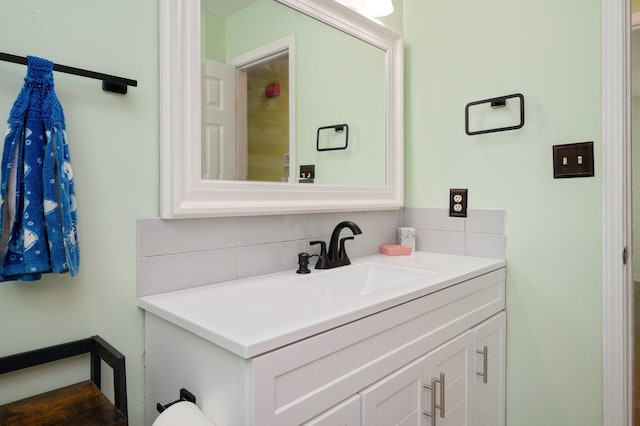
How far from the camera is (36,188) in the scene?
0.83m

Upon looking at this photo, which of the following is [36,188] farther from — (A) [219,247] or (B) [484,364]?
(B) [484,364]

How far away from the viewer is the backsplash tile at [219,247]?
1.06m

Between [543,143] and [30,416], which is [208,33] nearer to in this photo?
[30,416]

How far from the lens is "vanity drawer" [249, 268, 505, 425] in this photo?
29.1 inches

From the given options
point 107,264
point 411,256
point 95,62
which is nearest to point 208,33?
point 95,62

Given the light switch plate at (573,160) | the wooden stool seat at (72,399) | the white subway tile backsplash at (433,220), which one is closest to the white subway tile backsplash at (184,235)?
the wooden stool seat at (72,399)

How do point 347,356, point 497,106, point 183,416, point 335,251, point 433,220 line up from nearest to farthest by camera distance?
point 183,416 → point 347,356 → point 335,251 → point 497,106 → point 433,220

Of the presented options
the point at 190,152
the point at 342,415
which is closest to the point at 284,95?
the point at 190,152

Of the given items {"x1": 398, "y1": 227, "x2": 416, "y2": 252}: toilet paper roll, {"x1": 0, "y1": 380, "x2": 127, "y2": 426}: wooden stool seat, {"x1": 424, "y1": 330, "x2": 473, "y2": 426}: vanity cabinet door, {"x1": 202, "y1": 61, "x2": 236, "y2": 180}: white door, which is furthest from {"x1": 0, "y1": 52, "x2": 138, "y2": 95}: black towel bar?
{"x1": 398, "y1": 227, "x2": 416, "y2": 252}: toilet paper roll

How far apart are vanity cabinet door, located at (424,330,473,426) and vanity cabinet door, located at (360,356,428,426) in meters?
A: 0.03

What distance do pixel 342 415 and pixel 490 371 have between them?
86 centimetres

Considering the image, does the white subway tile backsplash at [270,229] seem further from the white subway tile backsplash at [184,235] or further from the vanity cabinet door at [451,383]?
the vanity cabinet door at [451,383]

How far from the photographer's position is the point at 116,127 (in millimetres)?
998

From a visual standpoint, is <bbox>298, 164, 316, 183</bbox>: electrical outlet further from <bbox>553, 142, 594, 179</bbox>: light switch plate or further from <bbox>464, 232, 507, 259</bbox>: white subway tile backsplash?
<bbox>553, 142, 594, 179</bbox>: light switch plate
